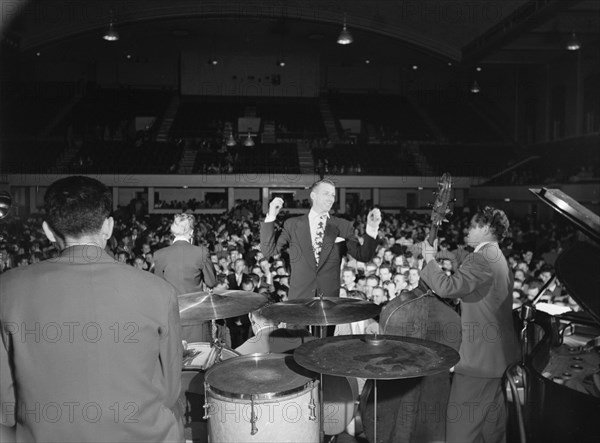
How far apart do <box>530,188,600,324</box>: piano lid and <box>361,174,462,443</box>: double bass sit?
119cm

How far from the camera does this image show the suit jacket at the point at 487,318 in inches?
121

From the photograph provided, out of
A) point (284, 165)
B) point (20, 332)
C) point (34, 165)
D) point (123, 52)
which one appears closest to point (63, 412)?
point (20, 332)

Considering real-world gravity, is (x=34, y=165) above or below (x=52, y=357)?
above

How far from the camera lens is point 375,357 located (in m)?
2.66

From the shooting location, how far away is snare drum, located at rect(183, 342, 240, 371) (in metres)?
3.56

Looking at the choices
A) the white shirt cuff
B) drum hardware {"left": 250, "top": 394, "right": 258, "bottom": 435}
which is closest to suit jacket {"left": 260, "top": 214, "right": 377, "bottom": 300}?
the white shirt cuff

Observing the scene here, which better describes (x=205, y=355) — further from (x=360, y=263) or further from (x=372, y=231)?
(x=360, y=263)

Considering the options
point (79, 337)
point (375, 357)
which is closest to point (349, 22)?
point (375, 357)

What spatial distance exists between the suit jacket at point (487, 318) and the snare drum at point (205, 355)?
56.4 inches

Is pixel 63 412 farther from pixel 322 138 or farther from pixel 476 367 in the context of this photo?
pixel 322 138

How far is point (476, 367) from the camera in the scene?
10.3 ft

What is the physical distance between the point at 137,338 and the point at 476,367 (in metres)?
2.07

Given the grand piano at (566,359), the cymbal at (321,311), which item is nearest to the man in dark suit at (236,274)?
the cymbal at (321,311)

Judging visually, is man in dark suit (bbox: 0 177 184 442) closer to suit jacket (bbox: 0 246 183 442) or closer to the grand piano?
suit jacket (bbox: 0 246 183 442)
